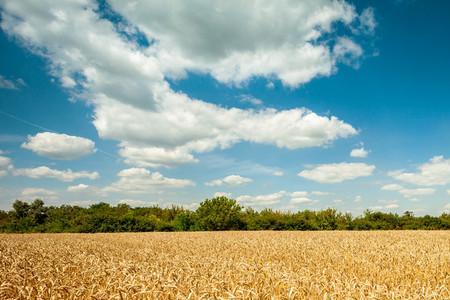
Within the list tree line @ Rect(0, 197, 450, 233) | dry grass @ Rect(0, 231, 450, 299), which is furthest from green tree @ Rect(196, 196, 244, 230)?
dry grass @ Rect(0, 231, 450, 299)

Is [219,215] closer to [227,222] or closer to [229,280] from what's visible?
[227,222]

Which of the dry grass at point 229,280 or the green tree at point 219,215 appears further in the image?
the green tree at point 219,215

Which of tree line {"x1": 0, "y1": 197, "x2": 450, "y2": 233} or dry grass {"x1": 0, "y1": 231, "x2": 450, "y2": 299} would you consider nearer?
dry grass {"x1": 0, "y1": 231, "x2": 450, "y2": 299}

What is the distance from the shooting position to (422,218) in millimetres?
44938

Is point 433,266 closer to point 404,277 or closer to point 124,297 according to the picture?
point 404,277

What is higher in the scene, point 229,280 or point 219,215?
point 219,215

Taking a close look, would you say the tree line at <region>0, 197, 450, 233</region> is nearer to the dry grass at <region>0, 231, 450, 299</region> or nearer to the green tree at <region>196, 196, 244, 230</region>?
the green tree at <region>196, 196, 244, 230</region>

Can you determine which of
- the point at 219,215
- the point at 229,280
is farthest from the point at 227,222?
the point at 229,280

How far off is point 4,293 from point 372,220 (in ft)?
152

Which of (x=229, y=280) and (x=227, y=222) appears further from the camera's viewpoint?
(x=227, y=222)

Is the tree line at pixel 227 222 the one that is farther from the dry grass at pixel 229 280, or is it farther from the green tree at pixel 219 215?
the dry grass at pixel 229 280

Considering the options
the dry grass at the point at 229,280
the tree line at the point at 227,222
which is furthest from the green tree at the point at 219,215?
the dry grass at the point at 229,280

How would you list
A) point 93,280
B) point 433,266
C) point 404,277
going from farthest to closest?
point 433,266
point 404,277
point 93,280

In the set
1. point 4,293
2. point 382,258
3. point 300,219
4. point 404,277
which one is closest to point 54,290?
point 4,293
